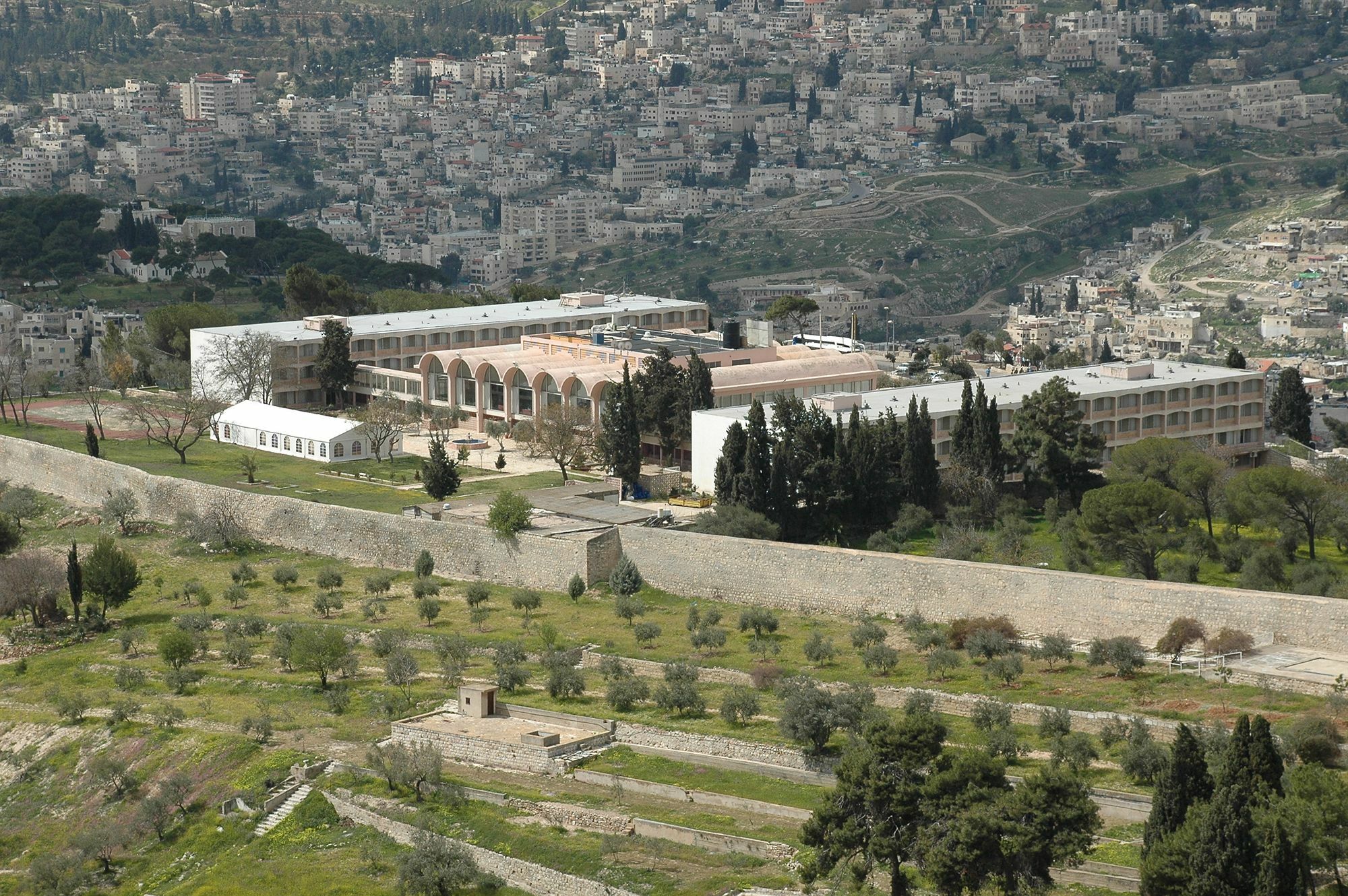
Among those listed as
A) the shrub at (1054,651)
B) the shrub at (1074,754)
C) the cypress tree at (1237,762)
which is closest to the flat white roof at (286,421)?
the shrub at (1054,651)

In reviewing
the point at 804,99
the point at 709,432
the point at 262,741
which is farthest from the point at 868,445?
the point at 804,99

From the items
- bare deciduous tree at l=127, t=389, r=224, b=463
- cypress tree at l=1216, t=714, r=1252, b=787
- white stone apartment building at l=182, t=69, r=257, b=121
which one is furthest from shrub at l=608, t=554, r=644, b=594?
white stone apartment building at l=182, t=69, r=257, b=121

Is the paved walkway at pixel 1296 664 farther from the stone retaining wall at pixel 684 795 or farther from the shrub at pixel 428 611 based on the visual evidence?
the shrub at pixel 428 611

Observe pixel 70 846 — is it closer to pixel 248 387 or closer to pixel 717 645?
pixel 717 645

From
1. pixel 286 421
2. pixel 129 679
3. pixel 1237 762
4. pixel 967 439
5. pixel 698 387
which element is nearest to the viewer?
pixel 1237 762

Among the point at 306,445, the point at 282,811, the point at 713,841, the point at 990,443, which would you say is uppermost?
the point at 990,443

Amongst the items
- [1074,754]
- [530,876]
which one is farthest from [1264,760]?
[530,876]

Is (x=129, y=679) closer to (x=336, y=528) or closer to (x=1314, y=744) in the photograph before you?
A: (x=336, y=528)
